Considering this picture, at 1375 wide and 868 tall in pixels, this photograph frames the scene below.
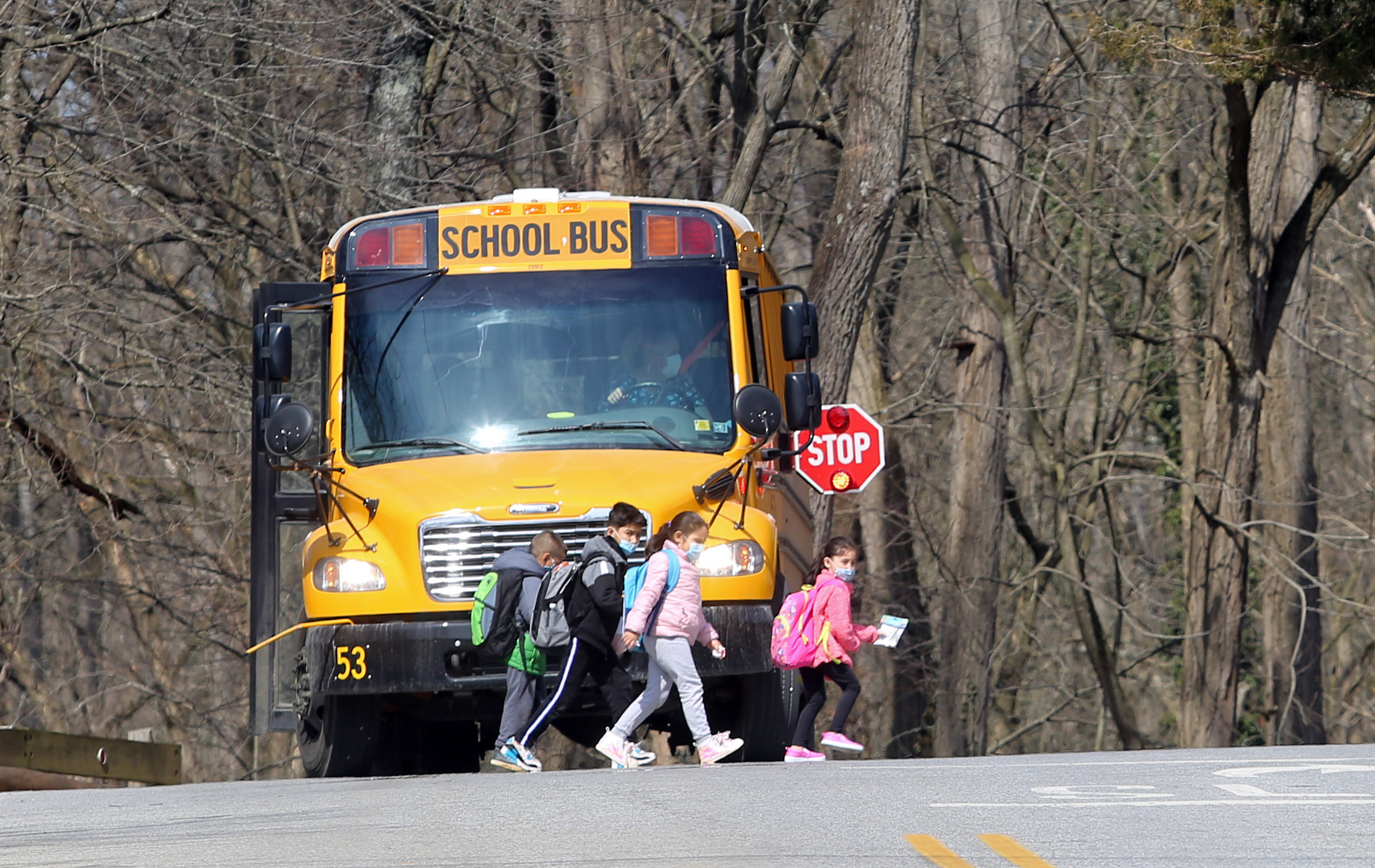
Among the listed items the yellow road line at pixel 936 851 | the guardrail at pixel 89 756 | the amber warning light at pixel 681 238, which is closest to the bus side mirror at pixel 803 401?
the amber warning light at pixel 681 238

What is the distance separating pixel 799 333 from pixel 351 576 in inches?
108

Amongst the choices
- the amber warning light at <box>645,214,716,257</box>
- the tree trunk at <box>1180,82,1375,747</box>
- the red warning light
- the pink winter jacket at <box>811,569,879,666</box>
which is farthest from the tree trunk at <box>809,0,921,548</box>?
the amber warning light at <box>645,214,716,257</box>

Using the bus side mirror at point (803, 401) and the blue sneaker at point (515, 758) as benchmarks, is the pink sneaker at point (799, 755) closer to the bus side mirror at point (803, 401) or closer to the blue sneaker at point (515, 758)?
the blue sneaker at point (515, 758)

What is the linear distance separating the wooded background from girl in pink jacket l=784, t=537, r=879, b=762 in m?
5.39

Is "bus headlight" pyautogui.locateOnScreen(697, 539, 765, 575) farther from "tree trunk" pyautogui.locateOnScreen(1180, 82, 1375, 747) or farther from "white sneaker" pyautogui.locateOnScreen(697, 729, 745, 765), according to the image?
"tree trunk" pyautogui.locateOnScreen(1180, 82, 1375, 747)

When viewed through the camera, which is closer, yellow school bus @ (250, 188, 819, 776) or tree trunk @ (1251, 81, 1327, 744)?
yellow school bus @ (250, 188, 819, 776)

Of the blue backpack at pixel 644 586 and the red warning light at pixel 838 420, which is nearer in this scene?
the blue backpack at pixel 644 586

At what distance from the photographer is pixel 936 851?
6.32m

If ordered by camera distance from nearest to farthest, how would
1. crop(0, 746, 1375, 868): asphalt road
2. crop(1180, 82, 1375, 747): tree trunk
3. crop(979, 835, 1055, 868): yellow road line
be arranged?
crop(979, 835, 1055, 868): yellow road line → crop(0, 746, 1375, 868): asphalt road → crop(1180, 82, 1375, 747): tree trunk

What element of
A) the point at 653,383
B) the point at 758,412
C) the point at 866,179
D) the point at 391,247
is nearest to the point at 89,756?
the point at 391,247

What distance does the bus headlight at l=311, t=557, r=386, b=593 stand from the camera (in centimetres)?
1027

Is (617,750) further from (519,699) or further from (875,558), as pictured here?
(875,558)

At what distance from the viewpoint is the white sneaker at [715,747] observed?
10.6 metres

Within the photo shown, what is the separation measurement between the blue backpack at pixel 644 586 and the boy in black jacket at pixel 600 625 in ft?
0.13
